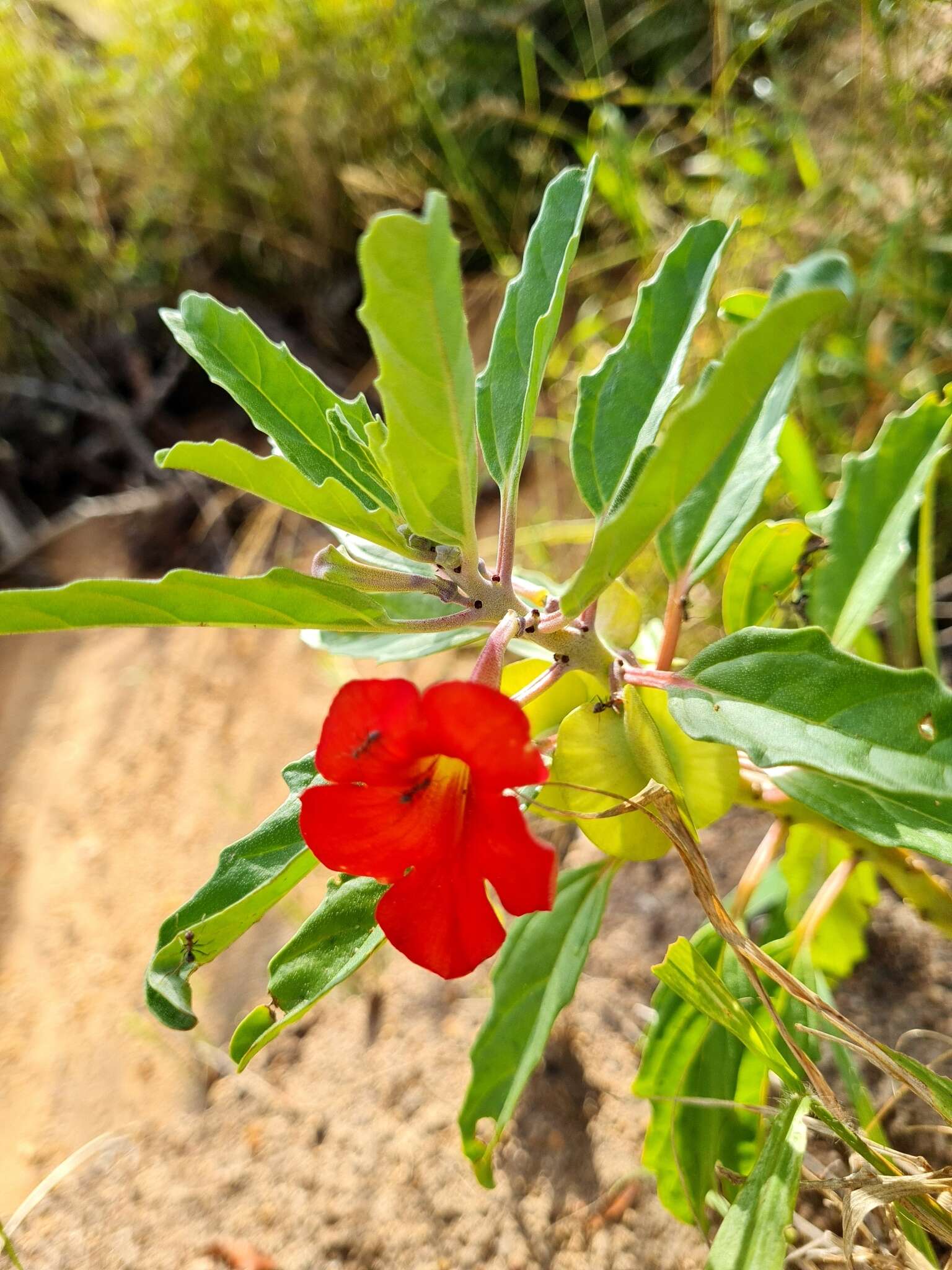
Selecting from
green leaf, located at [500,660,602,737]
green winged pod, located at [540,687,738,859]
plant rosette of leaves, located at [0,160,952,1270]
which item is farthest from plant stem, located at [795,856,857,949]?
green leaf, located at [500,660,602,737]

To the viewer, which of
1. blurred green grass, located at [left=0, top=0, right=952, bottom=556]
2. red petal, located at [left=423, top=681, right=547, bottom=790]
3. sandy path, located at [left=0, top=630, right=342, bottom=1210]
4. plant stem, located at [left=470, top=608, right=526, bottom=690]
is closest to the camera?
red petal, located at [left=423, top=681, right=547, bottom=790]

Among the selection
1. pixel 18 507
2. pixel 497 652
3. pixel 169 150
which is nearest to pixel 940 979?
pixel 497 652

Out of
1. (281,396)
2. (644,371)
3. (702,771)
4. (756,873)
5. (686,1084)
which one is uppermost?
(281,396)

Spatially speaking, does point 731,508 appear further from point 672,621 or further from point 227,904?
point 227,904

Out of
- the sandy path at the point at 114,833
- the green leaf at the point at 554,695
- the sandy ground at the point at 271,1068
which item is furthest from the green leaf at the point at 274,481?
the sandy path at the point at 114,833

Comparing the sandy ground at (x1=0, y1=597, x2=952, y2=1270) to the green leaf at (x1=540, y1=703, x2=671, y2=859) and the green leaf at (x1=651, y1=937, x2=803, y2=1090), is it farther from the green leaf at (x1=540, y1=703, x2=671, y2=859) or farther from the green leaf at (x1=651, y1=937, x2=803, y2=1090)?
the green leaf at (x1=540, y1=703, x2=671, y2=859)

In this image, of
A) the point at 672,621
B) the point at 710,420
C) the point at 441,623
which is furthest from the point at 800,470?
the point at 710,420
